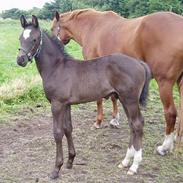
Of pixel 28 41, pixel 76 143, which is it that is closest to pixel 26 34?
pixel 28 41

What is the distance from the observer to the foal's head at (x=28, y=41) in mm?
4008

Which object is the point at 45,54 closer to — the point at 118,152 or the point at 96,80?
the point at 96,80

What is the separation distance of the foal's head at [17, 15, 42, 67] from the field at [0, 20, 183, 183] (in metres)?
1.27

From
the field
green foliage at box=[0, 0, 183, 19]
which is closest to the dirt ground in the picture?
the field

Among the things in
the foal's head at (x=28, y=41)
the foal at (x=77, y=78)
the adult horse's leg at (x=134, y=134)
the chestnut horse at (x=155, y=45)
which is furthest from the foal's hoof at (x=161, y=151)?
the foal's head at (x=28, y=41)

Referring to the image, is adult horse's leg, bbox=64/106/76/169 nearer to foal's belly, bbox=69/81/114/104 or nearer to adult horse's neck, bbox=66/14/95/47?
foal's belly, bbox=69/81/114/104

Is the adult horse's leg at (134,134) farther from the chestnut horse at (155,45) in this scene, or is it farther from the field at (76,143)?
the chestnut horse at (155,45)

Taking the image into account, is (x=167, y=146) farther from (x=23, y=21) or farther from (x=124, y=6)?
(x=124, y=6)

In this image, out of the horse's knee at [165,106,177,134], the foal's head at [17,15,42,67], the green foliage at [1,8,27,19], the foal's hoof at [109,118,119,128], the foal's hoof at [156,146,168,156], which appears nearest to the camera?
the foal's head at [17,15,42,67]

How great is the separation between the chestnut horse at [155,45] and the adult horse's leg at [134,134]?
0.53 m

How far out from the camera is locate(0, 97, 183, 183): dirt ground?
4.32m

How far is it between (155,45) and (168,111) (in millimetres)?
832

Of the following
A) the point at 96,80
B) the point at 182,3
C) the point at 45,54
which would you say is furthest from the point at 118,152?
the point at 182,3

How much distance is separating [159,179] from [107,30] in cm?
260
